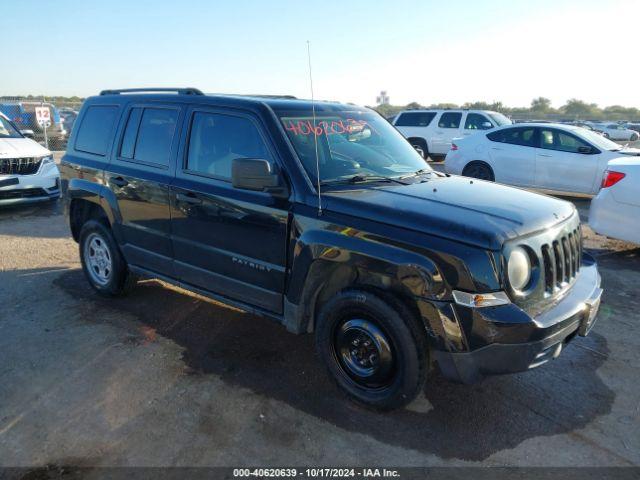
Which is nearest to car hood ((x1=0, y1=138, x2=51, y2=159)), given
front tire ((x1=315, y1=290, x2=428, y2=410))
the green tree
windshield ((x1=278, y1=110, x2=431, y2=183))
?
windshield ((x1=278, y1=110, x2=431, y2=183))

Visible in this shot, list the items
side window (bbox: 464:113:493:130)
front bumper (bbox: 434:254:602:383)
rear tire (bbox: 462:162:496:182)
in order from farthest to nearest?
side window (bbox: 464:113:493:130) < rear tire (bbox: 462:162:496:182) < front bumper (bbox: 434:254:602:383)

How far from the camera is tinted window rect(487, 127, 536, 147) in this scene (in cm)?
1052

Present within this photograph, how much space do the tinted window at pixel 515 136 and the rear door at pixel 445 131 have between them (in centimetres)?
471

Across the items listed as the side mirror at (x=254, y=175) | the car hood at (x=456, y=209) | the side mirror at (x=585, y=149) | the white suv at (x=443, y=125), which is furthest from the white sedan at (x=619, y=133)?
the side mirror at (x=254, y=175)

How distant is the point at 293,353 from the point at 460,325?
1671 millimetres

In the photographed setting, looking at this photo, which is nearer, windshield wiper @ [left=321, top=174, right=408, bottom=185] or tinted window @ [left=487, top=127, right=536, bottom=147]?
windshield wiper @ [left=321, top=174, right=408, bottom=185]

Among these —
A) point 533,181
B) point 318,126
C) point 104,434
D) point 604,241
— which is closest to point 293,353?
point 104,434

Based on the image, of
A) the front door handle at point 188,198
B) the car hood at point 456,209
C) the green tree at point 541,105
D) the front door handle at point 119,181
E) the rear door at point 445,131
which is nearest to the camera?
the car hood at point 456,209

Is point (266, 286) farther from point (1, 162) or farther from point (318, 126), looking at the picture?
point (1, 162)

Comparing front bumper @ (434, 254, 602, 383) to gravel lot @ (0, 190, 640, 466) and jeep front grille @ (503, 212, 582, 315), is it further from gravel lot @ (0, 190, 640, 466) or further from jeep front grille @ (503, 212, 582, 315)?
gravel lot @ (0, 190, 640, 466)

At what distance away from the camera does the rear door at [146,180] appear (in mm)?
4184

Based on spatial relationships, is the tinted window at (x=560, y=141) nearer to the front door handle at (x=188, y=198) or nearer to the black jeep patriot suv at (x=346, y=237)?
the black jeep patriot suv at (x=346, y=237)

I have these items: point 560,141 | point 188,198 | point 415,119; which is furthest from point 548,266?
point 415,119

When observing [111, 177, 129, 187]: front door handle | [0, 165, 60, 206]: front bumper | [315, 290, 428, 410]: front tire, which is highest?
[111, 177, 129, 187]: front door handle
